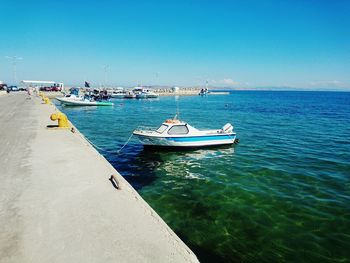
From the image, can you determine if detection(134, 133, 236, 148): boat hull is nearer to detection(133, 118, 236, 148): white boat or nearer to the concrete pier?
detection(133, 118, 236, 148): white boat

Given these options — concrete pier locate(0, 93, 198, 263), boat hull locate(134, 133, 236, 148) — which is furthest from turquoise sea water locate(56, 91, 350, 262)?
concrete pier locate(0, 93, 198, 263)

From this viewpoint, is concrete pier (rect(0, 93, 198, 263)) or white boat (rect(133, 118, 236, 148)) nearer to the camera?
concrete pier (rect(0, 93, 198, 263))

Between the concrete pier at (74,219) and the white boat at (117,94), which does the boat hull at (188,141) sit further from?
the white boat at (117,94)

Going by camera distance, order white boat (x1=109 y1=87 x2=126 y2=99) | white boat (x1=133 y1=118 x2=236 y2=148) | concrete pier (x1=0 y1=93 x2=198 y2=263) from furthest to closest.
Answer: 1. white boat (x1=109 y1=87 x2=126 y2=99)
2. white boat (x1=133 y1=118 x2=236 y2=148)
3. concrete pier (x1=0 y1=93 x2=198 y2=263)

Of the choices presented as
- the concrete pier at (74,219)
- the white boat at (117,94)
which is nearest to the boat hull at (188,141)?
the concrete pier at (74,219)

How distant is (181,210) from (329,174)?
10.7 meters

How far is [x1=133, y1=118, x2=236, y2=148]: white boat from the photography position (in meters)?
21.7

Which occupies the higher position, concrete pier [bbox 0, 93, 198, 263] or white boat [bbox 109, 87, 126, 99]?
white boat [bbox 109, 87, 126, 99]

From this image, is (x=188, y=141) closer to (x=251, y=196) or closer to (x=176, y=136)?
(x=176, y=136)

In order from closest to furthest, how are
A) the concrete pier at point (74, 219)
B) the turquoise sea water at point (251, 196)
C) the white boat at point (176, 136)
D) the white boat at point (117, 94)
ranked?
the concrete pier at point (74, 219)
the turquoise sea water at point (251, 196)
the white boat at point (176, 136)
the white boat at point (117, 94)

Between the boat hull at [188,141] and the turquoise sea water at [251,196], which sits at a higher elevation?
the boat hull at [188,141]

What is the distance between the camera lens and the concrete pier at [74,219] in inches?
231

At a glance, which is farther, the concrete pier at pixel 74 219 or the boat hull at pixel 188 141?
the boat hull at pixel 188 141

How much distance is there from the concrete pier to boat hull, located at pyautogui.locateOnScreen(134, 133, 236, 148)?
29.7 feet
